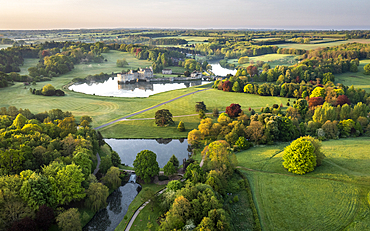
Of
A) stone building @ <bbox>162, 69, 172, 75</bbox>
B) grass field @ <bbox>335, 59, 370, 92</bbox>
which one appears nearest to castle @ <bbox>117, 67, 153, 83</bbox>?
stone building @ <bbox>162, 69, 172, 75</bbox>

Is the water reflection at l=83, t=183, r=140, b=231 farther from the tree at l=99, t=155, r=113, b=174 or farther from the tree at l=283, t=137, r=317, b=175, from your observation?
the tree at l=283, t=137, r=317, b=175

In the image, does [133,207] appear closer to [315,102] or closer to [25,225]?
[25,225]

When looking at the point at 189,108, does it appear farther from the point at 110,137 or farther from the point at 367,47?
the point at 367,47

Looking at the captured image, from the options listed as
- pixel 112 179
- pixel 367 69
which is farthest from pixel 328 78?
pixel 112 179

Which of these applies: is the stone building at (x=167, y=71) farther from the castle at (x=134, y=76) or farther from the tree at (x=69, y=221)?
the tree at (x=69, y=221)

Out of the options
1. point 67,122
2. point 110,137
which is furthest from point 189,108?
point 67,122
